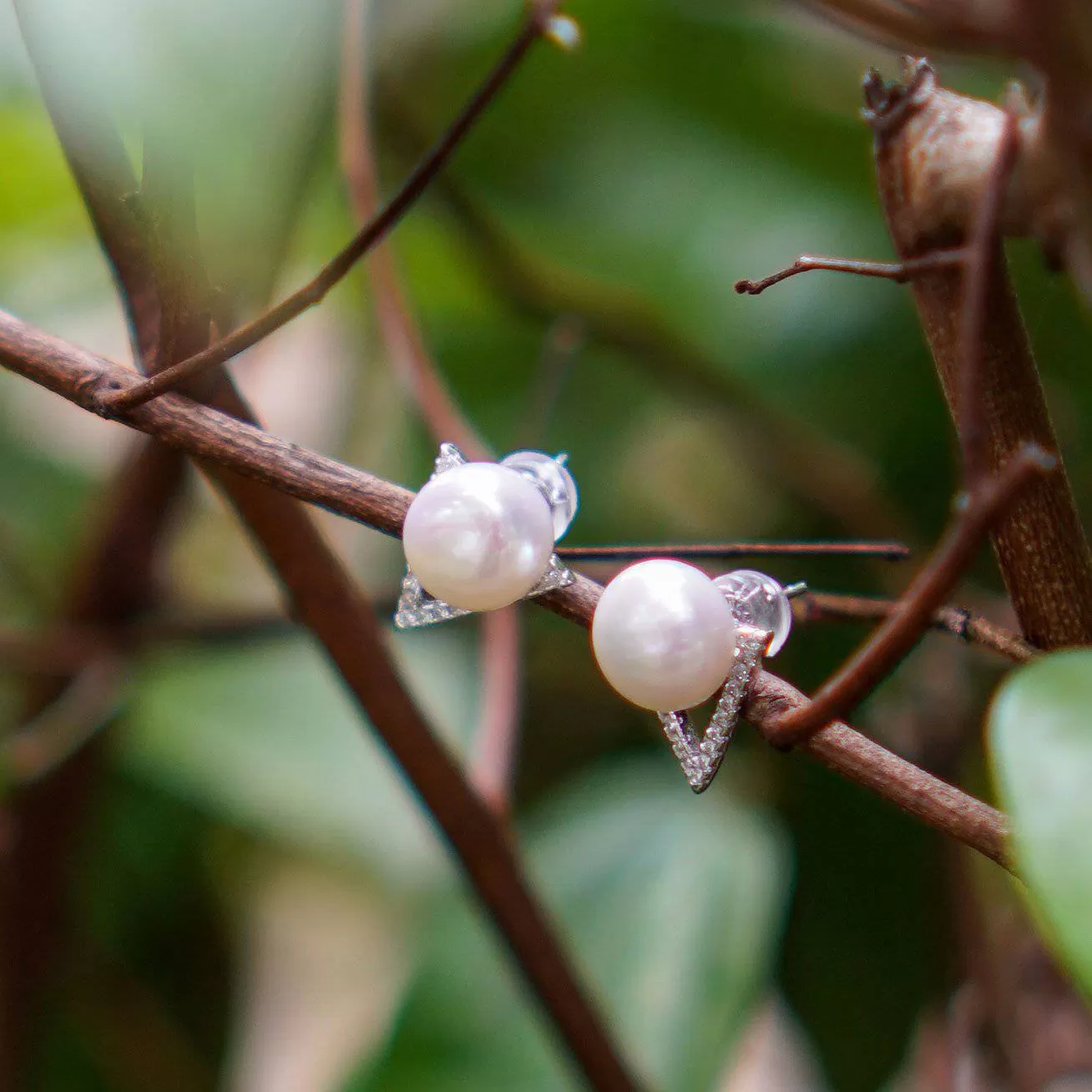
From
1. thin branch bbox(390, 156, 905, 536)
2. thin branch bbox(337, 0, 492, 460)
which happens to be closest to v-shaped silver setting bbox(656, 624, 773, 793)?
thin branch bbox(337, 0, 492, 460)

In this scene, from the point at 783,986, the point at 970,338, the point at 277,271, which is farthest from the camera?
the point at 783,986

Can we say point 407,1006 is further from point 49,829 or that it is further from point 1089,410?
point 1089,410

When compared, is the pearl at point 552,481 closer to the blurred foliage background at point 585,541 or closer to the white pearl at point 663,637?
the white pearl at point 663,637

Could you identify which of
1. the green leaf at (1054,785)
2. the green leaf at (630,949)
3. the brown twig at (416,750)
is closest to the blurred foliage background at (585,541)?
the green leaf at (630,949)

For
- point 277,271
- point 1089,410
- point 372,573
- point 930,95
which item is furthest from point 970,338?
point 372,573

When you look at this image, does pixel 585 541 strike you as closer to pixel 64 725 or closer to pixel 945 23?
pixel 64 725

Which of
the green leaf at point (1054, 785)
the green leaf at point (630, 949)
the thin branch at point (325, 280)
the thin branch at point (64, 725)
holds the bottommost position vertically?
the green leaf at point (630, 949)
